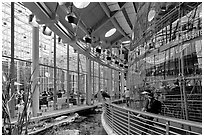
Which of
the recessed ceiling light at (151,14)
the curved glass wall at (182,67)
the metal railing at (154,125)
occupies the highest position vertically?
the recessed ceiling light at (151,14)

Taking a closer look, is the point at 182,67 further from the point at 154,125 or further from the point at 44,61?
the point at 44,61

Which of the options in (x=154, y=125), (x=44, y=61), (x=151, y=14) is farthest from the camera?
(x=44, y=61)

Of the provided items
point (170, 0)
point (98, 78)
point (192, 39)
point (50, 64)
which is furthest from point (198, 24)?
point (98, 78)

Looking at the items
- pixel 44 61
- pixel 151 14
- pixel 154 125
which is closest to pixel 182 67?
pixel 154 125

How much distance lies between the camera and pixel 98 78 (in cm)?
2169

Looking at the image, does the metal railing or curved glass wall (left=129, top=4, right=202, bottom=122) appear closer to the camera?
the metal railing

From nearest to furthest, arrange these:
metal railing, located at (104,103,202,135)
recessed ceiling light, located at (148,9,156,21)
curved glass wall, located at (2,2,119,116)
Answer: metal railing, located at (104,103,202,135) → recessed ceiling light, located at (148,9,156,21) → curved glass wall, located at (2,2,119,116)

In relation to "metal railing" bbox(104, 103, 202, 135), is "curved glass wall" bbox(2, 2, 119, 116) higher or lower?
higher

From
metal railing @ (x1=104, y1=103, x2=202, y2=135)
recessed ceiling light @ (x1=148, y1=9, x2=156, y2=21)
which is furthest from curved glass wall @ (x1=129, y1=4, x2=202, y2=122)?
recessed ceiling light @ (x1=148, y1=9, x2=156, y2=21)

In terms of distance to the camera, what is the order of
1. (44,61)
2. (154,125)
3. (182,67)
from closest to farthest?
(182,67)
(154,125)
(44,61)

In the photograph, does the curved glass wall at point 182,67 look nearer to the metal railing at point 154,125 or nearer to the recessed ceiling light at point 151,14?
the metal railing at point 154,125

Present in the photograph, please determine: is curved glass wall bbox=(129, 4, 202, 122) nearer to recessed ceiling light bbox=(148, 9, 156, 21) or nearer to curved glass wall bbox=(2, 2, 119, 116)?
recessed ceiling light bbox=(148, 9, 156, 21)

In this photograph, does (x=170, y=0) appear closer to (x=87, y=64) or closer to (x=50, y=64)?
(x=50, y=64)

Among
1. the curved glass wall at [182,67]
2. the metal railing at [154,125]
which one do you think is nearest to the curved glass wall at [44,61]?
the metal railing at [154,125]
